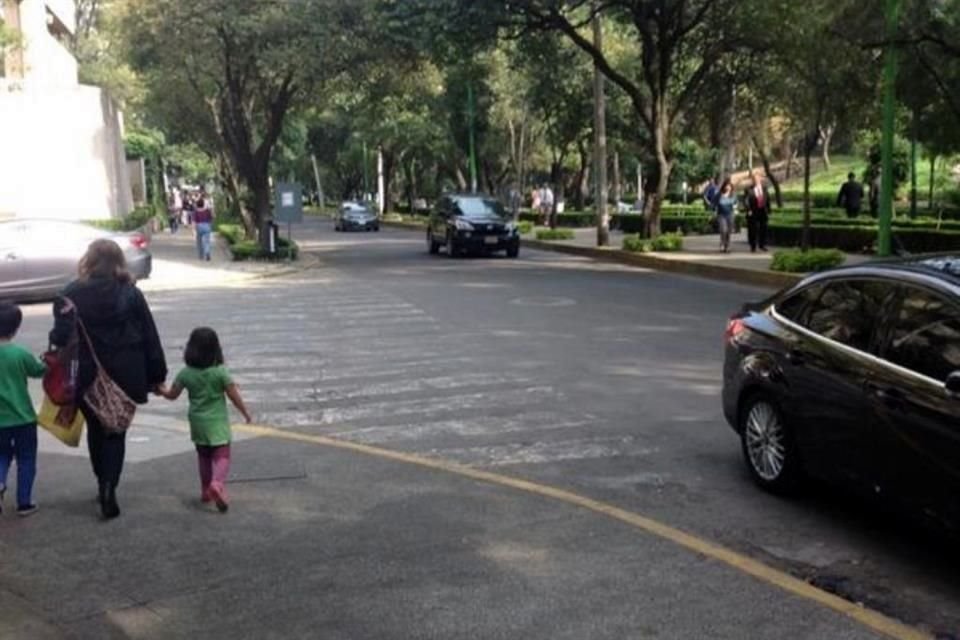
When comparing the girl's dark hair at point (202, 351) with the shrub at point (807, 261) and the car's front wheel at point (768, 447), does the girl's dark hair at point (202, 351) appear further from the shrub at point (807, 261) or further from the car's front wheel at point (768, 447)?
the shrub at point (807, 261)

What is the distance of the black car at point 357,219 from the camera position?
52594mm

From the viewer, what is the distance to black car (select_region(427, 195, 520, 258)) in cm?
2709

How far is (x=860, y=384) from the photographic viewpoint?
528cm

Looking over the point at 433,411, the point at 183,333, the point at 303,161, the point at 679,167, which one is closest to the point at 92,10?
the point at 303,161

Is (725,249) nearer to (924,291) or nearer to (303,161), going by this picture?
(924,291)

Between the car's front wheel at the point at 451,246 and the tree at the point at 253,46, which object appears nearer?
the tree at the point at 253,46

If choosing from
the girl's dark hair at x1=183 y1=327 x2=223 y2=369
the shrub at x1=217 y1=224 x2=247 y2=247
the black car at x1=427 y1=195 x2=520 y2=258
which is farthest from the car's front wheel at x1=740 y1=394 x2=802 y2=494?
the shrub at x1=217 y1=224 x2=247 y2=247

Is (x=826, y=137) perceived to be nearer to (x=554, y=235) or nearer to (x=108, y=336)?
(x=554, y=235)

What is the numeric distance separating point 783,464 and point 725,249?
18.4 meters

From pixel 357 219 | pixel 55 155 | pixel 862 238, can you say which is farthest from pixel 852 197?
pixel 357 219

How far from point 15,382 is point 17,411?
0.53 feet

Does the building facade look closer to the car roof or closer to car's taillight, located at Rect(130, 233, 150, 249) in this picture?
car's taillight, located at Rect(130, 233, 150, 249)

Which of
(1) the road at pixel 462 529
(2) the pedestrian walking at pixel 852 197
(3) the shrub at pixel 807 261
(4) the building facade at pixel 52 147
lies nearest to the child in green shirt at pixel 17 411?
(1) the road at pixel 462 529

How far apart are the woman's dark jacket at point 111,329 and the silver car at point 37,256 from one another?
12004 mm
